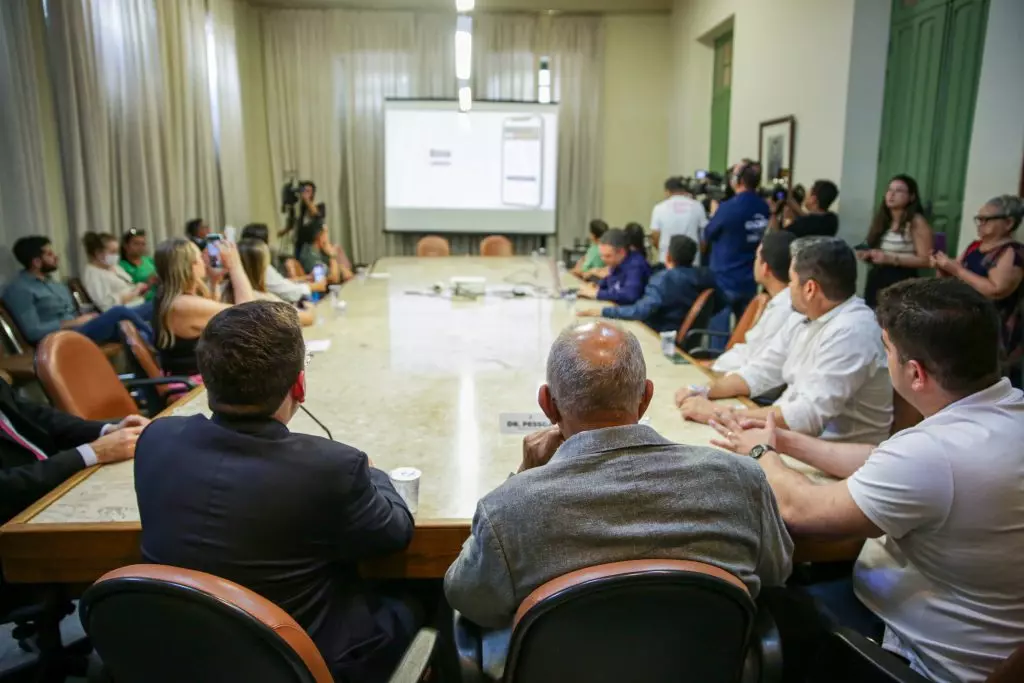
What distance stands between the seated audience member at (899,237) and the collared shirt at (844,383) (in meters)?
1.98

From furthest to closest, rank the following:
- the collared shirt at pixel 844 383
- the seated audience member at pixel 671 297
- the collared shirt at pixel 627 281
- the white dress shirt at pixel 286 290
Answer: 1. the collared shirt at pixel 627 281
2. the white dress shirt at pixel 286 290
3. the seated audience member at pixel 671 297
4. the collared shirt at pixel 844 383

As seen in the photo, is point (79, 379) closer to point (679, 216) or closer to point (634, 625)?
point (634, 625)

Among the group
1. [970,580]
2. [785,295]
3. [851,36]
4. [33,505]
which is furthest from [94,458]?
[851,36]

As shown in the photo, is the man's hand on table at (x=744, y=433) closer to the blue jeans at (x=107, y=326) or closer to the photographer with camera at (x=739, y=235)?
the blue jeans at (x=107, y=326)

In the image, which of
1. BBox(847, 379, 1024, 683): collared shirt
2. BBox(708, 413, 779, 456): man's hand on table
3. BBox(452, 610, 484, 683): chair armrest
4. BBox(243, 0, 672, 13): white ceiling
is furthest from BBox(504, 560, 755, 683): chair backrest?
BBox(243, 0, 672, 13): white ceiling

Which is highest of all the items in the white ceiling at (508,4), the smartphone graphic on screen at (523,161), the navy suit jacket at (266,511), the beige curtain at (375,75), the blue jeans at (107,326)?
the white ceiling at (508,4)

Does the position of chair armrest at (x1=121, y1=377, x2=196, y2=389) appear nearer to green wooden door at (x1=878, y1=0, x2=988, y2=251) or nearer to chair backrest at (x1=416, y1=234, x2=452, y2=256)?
green wooden door at (x1=878, y1=0, x2=988, y2=251)

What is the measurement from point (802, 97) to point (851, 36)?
28.3 inches

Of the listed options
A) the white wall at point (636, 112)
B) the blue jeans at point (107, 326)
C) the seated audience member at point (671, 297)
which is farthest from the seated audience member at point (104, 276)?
the white wall at point (636, 112)

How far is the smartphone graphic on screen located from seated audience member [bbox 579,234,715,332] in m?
4.79

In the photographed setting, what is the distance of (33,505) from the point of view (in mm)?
1579

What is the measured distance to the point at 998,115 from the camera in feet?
11.7

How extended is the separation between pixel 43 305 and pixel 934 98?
5.07m

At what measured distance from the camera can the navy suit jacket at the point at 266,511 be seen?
1.18 m
